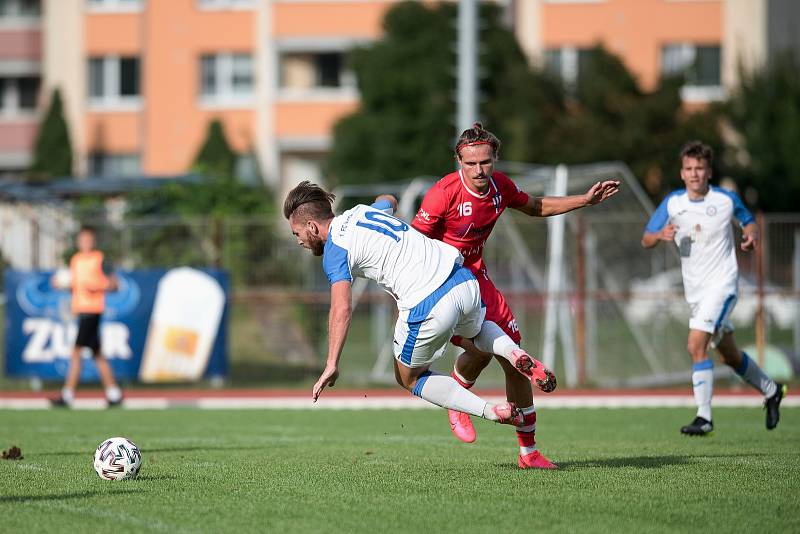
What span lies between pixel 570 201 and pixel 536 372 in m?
1.70

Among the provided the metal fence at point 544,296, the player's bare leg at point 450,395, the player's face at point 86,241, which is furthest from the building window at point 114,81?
the player's bare leg at point 450,395

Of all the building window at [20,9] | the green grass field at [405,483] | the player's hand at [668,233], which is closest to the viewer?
the green grass field at [405,483]

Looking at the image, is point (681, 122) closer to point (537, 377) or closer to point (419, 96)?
point (419, 96)

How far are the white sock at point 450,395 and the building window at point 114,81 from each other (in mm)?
38976

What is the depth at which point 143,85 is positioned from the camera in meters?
44.7

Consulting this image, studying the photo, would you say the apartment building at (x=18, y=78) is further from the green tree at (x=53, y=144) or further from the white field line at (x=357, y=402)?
the white field line at (x=357, y=402)

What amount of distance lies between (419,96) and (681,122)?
26.1ft

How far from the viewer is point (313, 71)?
4538 cm

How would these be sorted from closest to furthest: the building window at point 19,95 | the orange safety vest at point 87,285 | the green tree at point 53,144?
1. the orange safety vest at point 87,285
2. the green tree at point 53,144
3. the building window at point 19,95

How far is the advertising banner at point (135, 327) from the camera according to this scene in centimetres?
2033

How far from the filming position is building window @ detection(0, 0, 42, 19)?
151 ft

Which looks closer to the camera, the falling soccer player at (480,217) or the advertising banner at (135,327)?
the falling soccer player at (480,217)

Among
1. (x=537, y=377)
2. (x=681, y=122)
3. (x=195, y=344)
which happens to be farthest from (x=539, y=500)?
(x=681, y=122)

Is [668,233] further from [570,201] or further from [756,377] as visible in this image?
[570,201]
